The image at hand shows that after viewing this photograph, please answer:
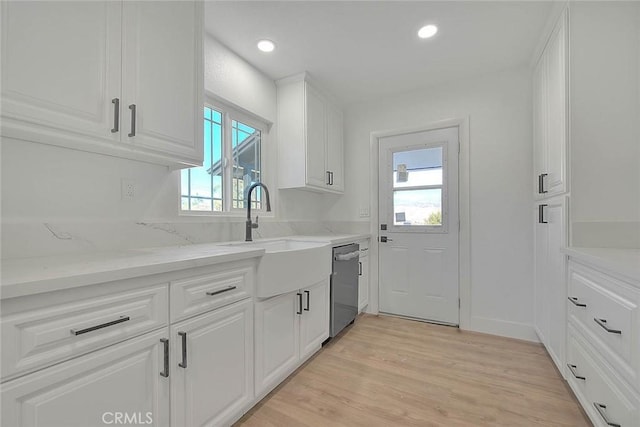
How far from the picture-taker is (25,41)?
979 millimetres

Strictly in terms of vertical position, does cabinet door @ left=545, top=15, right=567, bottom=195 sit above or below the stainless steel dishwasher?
above

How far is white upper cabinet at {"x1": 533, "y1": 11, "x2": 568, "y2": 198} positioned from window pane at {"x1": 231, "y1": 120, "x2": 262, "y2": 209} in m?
2.28

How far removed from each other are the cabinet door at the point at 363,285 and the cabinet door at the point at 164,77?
2001 millimetres

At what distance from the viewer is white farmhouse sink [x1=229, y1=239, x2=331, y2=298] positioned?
1.54 m

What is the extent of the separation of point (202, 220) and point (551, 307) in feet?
8.33

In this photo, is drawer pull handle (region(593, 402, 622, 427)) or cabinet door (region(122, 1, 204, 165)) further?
cabinet door (region(122, 1, 204, 165))

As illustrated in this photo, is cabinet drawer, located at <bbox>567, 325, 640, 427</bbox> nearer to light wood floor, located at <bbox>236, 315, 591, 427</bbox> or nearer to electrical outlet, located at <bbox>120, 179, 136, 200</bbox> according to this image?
light wood floor, located at <bbox>236, 315, 591, 427</bbox>

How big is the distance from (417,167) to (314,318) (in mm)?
1878

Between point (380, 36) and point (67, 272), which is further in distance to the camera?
point (380, 36)

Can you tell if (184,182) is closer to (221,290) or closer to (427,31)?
(221,290)

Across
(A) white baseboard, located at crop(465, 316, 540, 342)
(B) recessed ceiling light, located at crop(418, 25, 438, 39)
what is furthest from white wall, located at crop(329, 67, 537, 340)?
(B) recessed ceiling light, located at crop(418, 25, 438, 39)

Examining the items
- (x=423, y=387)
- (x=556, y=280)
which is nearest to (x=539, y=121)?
(x=556, y=280)

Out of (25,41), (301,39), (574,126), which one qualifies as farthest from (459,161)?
(25,41)

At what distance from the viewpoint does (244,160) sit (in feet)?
8.20
